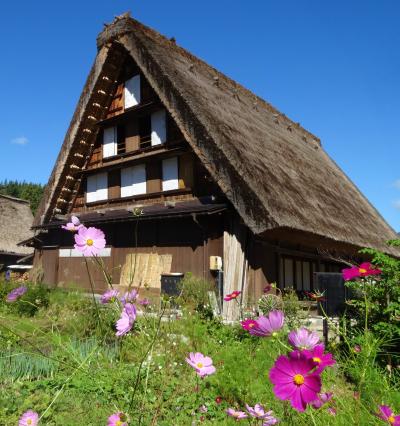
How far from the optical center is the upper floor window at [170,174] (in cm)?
1107

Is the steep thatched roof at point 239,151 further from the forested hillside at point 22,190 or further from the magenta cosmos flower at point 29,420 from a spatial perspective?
the forested hillside at point 22,190

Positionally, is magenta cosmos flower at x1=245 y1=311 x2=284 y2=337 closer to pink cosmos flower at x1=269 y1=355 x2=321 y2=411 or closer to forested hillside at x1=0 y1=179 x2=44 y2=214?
pink cosmos flower at x1=269 y1=355 x2=321 y2=411

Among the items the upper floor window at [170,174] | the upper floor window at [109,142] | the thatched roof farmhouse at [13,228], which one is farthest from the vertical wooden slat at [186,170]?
the thatched roof farmhouse at [13,228]

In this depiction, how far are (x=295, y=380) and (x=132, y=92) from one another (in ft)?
40.5

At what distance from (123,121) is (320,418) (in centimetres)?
1181

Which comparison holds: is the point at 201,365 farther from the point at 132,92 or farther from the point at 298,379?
the point at 132,92

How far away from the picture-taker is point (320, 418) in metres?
1.98

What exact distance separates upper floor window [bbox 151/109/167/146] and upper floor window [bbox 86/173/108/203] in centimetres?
257

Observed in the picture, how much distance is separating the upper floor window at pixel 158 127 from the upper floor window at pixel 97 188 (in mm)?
2566

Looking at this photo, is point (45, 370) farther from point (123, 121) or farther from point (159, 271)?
point (123, 121)

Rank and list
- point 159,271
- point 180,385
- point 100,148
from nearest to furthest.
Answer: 1. point 180,385
2. point 159,271
3. point 100,148

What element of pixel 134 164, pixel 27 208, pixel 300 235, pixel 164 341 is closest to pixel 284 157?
pixel 300 235

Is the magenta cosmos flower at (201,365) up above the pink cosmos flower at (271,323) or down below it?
below

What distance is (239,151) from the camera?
891 cm
